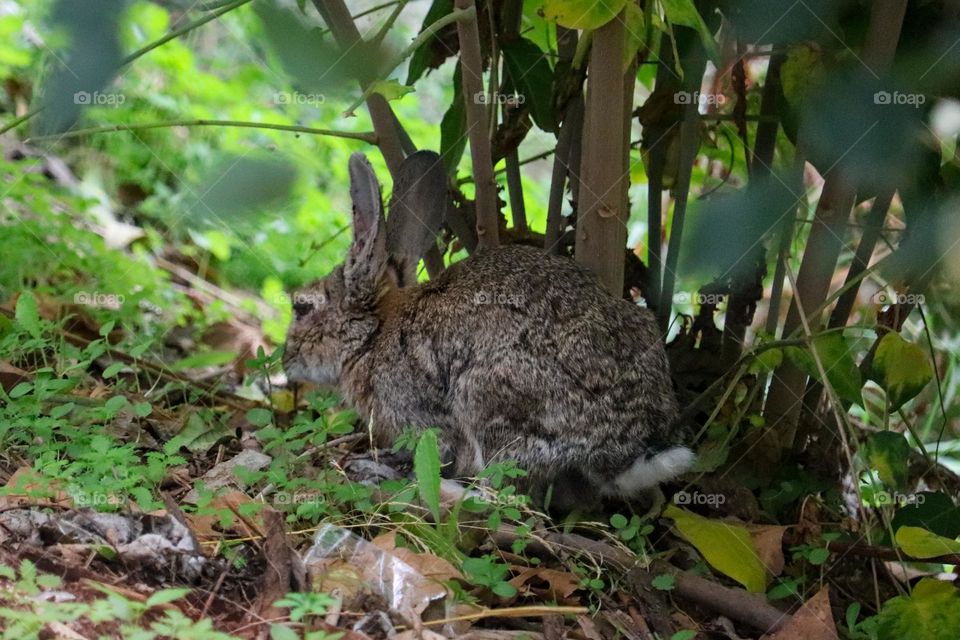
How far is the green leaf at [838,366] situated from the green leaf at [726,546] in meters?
0.67

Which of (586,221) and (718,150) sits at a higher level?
(718,150)

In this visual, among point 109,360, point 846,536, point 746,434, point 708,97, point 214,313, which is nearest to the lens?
point 846,536

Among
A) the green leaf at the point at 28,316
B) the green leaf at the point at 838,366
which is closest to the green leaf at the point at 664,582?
the green leaf at the point at 838,366

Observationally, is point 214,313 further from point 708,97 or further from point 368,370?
point 708,97

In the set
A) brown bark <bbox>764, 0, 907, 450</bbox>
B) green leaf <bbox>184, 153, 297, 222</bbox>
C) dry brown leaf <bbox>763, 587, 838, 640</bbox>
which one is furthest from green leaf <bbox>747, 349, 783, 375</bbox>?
green leaf <bbox>184, 153, 297, 222</bbox>

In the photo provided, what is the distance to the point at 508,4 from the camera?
473 centimetres

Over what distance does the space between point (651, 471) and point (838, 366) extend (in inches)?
31.4

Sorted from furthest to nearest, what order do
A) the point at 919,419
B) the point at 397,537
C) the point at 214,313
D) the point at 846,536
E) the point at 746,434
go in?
the point at 214,313 → the point at 919,419 → the point at 746,434 → the point at 846,536 → the point at 397,537

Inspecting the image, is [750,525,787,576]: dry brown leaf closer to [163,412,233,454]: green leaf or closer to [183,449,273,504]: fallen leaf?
[183,449,273,504]: fallen leaf

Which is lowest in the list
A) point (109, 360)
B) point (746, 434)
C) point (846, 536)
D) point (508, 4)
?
point (846, 536)

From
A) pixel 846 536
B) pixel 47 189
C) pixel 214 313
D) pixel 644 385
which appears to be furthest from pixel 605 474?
pixel 47 189

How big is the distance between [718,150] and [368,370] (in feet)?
6.36

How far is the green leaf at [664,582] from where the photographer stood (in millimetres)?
3738

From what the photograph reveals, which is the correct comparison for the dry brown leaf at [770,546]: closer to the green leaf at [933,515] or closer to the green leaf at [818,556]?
the green leaf at [818,556]
